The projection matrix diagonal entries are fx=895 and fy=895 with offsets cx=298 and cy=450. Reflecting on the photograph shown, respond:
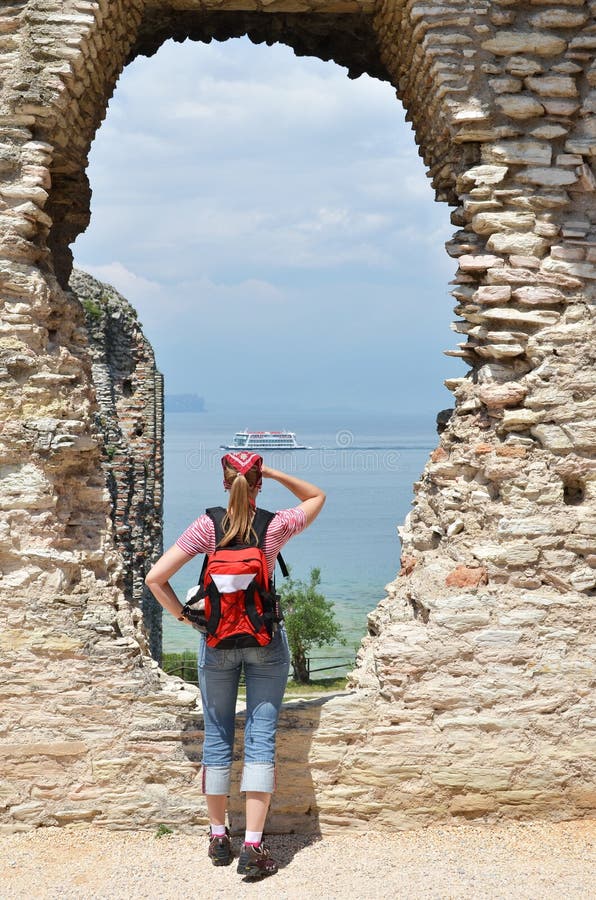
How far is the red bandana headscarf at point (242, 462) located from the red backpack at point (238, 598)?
0.33 metres

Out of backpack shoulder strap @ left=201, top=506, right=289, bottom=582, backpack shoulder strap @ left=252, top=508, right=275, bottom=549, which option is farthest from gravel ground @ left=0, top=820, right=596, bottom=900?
backpack shoulder strap @ left=252, top=508, right=275, bottom=549

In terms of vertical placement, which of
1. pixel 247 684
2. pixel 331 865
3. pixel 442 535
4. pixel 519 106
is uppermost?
pixel 519 106

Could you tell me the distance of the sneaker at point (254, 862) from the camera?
13.5ft

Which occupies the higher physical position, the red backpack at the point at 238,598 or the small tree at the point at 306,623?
the red backpack at the point at 238,598

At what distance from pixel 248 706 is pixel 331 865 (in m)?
0.87

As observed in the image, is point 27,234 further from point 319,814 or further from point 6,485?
point 319,814

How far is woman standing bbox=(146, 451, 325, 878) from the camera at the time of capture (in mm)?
4156

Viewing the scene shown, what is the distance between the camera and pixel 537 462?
4777mm

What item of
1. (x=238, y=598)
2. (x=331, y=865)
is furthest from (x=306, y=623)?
(x=238, y=598)

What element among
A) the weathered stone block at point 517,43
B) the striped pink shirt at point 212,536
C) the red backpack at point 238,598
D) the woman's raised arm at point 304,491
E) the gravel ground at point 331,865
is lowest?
the gravel ground at point 331,865

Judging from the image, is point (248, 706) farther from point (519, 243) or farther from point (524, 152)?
point (524, 152)

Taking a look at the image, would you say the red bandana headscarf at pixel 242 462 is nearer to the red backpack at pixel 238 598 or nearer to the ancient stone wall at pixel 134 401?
the red backpack at pixel 238 598

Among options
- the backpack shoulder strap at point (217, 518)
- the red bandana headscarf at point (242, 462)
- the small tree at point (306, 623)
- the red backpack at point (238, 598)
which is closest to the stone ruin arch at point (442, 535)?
the red backpack at point (238, 598)

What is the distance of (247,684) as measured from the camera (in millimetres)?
4258
